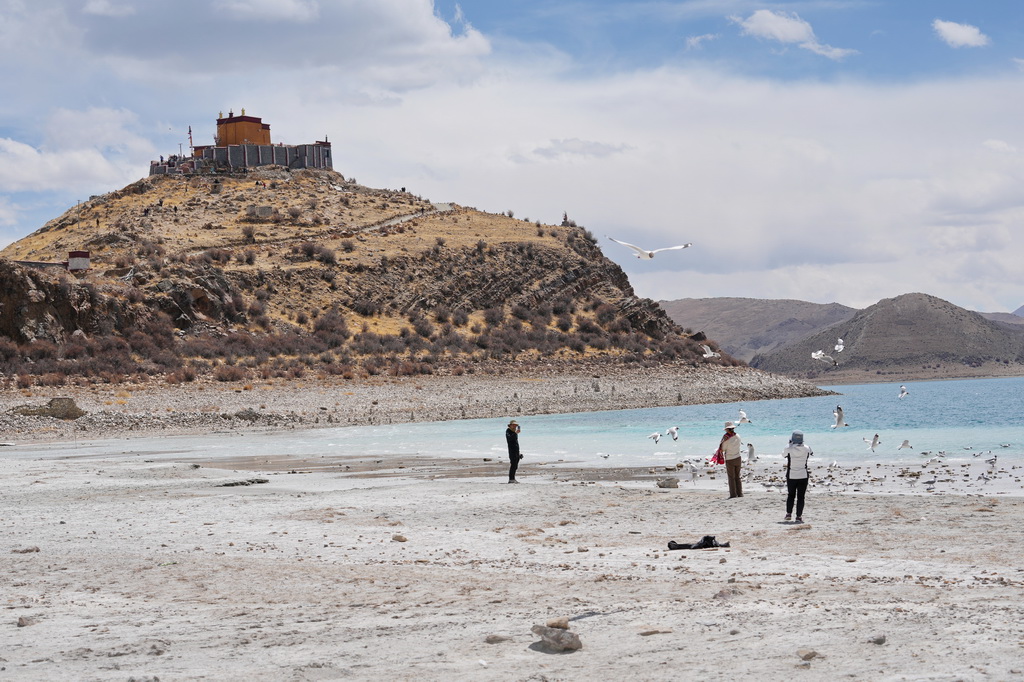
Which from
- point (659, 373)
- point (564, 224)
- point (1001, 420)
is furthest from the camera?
point (564, 224)

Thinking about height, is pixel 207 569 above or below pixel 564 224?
below

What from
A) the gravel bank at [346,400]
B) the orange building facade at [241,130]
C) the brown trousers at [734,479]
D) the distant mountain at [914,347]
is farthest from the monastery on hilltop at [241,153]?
the brown trousers at [734,479]

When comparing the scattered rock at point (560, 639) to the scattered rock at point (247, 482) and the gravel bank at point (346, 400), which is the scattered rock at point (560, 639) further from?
the gravel bank at point (346, 400)

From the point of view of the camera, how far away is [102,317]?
188 ft

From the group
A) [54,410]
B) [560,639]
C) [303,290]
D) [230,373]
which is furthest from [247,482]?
[303,290]

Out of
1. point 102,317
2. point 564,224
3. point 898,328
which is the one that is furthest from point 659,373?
point 898,328

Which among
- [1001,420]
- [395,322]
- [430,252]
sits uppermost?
[430,252]

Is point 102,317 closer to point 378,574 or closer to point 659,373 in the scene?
point 659,373

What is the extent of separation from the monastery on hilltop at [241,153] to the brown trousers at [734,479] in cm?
9004

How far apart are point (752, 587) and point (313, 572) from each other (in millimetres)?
4249

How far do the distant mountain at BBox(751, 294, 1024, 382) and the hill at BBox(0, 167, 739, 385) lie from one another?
76.7 metres

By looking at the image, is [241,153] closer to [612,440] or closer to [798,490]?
[612,440]

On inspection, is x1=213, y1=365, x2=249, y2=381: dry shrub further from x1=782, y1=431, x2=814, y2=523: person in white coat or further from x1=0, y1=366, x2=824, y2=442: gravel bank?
x1=782, y1=431, x2=814, y2=523: person in white coat

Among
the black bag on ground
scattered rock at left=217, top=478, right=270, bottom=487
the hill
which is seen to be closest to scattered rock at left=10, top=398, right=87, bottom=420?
the hill
